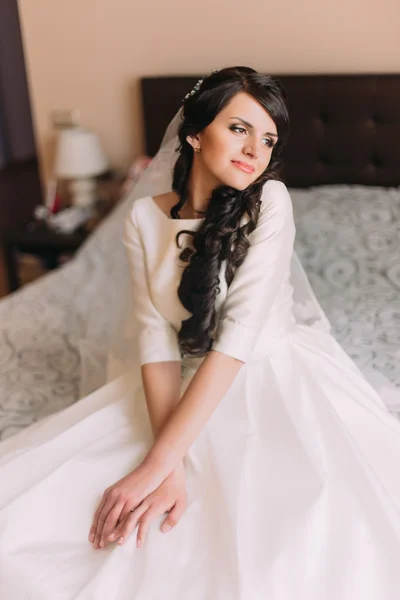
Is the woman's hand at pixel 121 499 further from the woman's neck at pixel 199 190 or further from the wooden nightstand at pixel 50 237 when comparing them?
the wooden nightstand at pixel 50 237

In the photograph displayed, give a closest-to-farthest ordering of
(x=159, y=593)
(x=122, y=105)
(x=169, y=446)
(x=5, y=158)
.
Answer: (x=159, y=593) → (x=169, y=446) → (x=122, y=105) → (x=5, y=158)

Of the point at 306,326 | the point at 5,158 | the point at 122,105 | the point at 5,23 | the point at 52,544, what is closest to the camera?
the point at 52,544

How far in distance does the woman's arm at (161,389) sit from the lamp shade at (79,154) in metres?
1.65

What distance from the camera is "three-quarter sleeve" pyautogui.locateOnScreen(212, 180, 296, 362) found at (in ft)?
4.02

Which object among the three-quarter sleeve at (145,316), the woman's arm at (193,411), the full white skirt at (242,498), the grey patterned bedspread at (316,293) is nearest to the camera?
the full white skirt at (242,498)

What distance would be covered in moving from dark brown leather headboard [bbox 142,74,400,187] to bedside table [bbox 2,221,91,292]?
2.83ft

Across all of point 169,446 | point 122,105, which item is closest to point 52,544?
point 169,446

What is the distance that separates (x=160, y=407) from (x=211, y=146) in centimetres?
55

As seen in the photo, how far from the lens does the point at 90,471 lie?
118cm

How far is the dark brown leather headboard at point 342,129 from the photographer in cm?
228

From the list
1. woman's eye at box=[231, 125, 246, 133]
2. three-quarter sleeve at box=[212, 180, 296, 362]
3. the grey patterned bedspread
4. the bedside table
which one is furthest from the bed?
woman's eye at box=[231, 125, 246, 133]

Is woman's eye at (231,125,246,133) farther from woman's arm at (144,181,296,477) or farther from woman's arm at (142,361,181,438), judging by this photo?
woman's arm at (142,361,181,438)

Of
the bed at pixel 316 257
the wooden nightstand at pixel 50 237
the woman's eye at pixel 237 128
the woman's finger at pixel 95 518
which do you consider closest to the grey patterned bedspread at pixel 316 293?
the bed at pixel 316 257

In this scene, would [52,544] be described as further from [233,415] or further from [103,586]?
[233,415]
